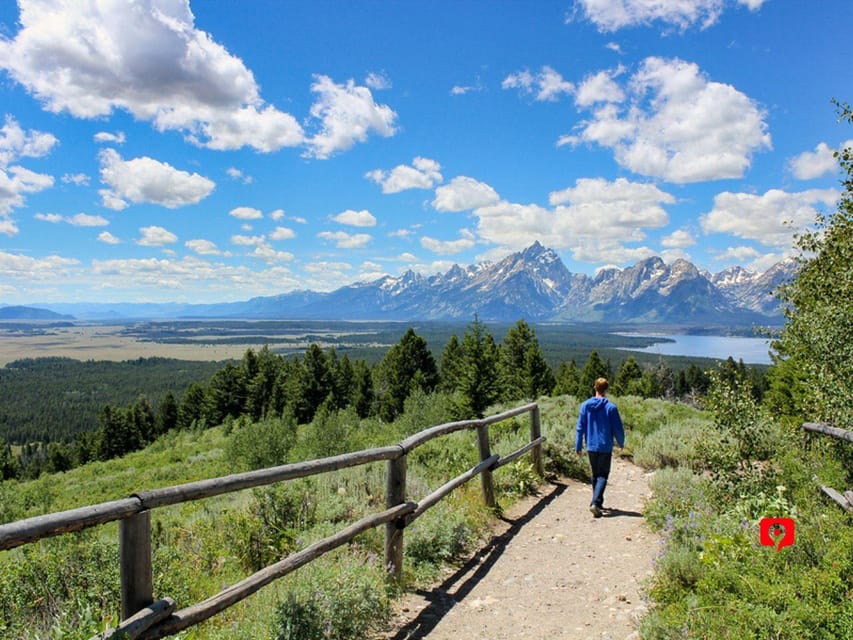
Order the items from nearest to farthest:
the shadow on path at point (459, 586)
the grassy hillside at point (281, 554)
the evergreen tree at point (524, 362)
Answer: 1. the grassy hillside at point (281, 554)
2. the shadow on path at point (459, 586)
3. the evergreen tree at point (524, 362)

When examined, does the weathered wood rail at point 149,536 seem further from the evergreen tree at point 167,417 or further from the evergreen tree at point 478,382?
the evergreen tree at point 167,417

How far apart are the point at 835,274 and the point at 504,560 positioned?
712 cm

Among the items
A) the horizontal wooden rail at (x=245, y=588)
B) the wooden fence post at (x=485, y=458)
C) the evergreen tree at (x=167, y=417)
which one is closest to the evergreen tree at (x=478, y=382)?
the wooden fence post at (x=485, y=458)

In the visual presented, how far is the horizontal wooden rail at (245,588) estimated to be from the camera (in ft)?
9.50

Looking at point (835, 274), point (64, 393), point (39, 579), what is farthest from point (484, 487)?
point (64, 393)

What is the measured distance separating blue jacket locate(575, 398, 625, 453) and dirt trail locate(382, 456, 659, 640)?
1033 mm

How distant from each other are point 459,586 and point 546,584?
95cm

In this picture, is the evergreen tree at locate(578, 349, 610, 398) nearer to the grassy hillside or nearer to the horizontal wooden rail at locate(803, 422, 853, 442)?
the grassy hillside

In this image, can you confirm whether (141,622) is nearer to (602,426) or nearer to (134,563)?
(134,563)

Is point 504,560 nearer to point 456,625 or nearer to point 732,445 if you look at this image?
point 456,625

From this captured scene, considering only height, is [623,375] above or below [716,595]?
below

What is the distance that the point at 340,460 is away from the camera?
4344 mm

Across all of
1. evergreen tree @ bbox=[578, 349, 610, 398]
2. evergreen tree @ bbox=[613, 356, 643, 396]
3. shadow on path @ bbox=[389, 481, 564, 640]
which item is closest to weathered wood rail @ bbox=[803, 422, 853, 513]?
shadow on path @ bbox=[389, 481, 564, 640]

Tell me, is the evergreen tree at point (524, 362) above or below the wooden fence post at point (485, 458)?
below
